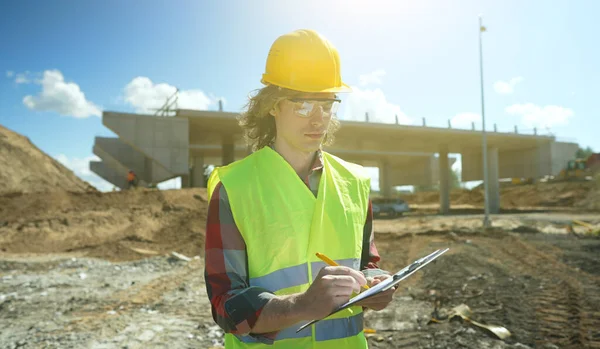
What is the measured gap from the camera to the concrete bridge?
2131 centimetres

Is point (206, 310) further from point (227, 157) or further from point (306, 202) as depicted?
point (227, 157)

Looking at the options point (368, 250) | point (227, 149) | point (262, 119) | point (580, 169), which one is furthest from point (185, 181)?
point (580, 169)

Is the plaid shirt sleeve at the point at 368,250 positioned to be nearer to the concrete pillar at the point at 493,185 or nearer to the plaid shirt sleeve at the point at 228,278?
the plaid shirt sleeve at the point at 228,278

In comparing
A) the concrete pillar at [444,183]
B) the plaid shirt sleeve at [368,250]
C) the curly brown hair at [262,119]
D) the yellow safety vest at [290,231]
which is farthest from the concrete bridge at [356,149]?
the yellow safety vest at [290,231]

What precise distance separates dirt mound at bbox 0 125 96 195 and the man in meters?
24.8

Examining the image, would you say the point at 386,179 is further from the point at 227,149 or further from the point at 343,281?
the point at 343,281

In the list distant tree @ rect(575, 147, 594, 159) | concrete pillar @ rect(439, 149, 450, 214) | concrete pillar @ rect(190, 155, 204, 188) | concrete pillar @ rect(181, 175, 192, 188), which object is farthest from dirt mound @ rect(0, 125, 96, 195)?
distant tree @ rect(575, 147, 594, 159)

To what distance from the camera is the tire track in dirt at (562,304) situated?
4.81 m

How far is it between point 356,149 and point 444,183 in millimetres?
9054

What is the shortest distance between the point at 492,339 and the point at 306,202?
169 inches

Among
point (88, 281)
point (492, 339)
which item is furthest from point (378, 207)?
point (492, 339)

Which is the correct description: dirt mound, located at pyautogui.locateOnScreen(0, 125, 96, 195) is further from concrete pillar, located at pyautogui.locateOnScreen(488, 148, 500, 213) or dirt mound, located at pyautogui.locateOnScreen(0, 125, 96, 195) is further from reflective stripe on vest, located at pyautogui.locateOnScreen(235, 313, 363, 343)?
concrete pillar, located at pyautogui.locateOnScreen(488, 148, 500, 213)

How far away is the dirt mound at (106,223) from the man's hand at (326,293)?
40.6 ft

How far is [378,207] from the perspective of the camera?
88.9 ft
